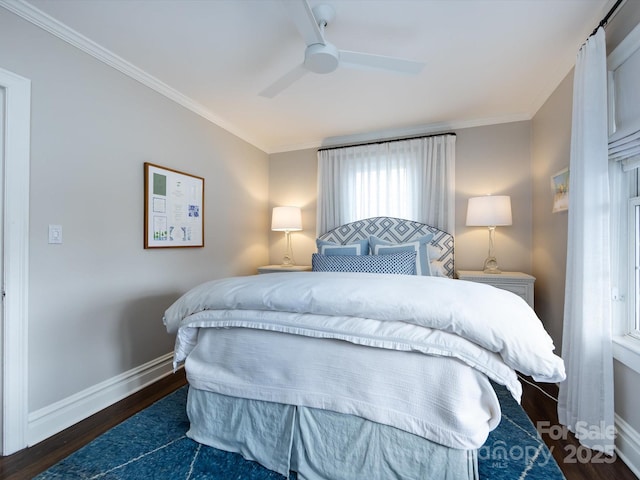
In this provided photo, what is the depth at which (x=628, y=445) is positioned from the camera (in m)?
1.46

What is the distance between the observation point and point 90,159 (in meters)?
1.98

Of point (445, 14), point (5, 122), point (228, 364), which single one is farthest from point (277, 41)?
point (228, 364)

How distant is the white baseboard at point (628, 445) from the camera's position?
4.62 feet

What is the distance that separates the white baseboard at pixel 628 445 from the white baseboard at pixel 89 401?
3103 mm

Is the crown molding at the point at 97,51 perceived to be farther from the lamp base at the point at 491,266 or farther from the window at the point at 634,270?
the window at the point at 634,270

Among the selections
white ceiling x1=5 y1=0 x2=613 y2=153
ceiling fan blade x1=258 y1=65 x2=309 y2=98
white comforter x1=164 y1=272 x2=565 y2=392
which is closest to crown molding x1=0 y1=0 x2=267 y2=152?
white ceiling x1=5 y1=0 x2=613 y2=153

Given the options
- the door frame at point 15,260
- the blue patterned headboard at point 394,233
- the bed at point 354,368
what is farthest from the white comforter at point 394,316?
the blue patterned headboard at point 394,233

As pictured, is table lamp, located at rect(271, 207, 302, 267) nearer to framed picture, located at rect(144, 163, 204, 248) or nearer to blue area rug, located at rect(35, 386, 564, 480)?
framed picture, located at rect(144, 163, 204, 248)

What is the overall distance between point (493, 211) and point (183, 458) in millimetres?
3056

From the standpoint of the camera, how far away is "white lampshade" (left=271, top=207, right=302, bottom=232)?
3.60m

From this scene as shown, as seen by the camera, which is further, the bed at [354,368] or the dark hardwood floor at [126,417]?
the dark hardwood floor at [126,417]

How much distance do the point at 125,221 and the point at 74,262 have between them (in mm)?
450

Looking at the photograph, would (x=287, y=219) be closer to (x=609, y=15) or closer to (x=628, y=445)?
(x=609, y=15)

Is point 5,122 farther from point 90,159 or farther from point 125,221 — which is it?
point 125,221
